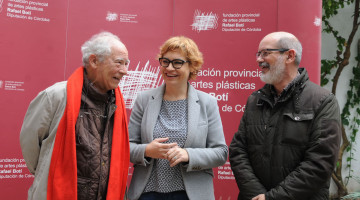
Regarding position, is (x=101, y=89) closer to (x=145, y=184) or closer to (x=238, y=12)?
(x=145, y=184)

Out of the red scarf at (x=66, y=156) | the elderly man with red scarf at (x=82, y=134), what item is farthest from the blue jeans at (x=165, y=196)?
the red scarf at (x=66, y=156)

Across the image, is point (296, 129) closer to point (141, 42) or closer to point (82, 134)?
point (82, 134)

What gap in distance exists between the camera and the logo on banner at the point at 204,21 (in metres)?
3.91

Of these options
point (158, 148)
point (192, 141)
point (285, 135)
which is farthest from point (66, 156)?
point (285, 135)

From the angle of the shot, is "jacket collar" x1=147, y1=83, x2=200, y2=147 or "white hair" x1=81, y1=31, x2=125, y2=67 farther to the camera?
"jacket collar" x1=147, y1=83, x2=200, y2=147

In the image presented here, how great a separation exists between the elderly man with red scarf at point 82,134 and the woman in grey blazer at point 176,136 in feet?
0.47

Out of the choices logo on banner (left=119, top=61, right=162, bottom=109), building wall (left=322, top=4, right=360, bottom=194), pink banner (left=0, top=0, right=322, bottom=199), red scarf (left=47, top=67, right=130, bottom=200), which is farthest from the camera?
building wall (left=322, top=4, right=360, bottom=194)

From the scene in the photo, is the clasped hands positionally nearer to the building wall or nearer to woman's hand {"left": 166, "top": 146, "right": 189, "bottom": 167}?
woman's hand {"left": 166, "top": 146, "right": 189, "bottom": 167}

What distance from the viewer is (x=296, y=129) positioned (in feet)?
7.30

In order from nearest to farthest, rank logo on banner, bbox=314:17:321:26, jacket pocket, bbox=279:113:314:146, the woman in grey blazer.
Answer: jacket pocket, bbox=279:113:314:146
the woman in grey blazer
logo on banner, bbox=314:17:321:26

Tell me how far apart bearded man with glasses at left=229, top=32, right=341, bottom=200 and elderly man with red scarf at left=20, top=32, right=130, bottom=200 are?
2.56ft

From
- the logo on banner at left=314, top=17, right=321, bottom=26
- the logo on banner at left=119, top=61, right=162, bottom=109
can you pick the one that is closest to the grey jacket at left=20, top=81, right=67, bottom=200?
the logo on banner at left=119, top=61, right=162, bottom=109

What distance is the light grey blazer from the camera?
2383 millimetres

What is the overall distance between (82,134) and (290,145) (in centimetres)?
119
